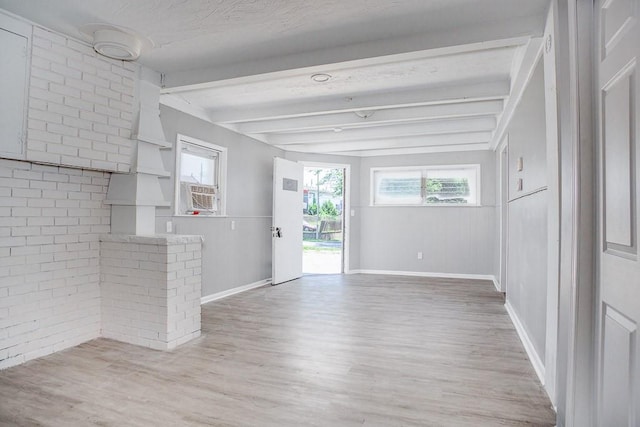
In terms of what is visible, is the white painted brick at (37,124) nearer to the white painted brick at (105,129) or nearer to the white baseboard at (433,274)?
the white painted brick at (105,129)

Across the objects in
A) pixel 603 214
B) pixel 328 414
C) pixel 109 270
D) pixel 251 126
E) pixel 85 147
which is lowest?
pixel 328 414

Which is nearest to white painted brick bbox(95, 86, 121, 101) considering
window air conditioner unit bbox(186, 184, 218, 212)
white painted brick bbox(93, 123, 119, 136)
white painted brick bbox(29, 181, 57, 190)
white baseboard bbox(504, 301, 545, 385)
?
white painted brick bbox(93, 123, 119, 136)

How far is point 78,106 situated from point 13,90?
423mm

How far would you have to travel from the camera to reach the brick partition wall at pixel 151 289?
3002mm

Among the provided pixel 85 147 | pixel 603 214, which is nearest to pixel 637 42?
pixel 603 214

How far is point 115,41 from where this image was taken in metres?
2.62

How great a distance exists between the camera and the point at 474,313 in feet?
13.5

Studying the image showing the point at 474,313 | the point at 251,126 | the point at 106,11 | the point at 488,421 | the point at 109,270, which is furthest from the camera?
the point at 251,126

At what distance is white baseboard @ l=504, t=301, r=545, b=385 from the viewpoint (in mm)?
2484

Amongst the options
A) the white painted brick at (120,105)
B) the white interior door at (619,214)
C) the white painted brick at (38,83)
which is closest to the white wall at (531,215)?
the white interior door at (619,214)

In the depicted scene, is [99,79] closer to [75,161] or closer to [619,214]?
[75,161]

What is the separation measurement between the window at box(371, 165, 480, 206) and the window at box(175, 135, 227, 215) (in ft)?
10.4

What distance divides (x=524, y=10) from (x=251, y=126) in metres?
3.68

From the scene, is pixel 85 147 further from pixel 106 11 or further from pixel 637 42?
pixel 637 42
